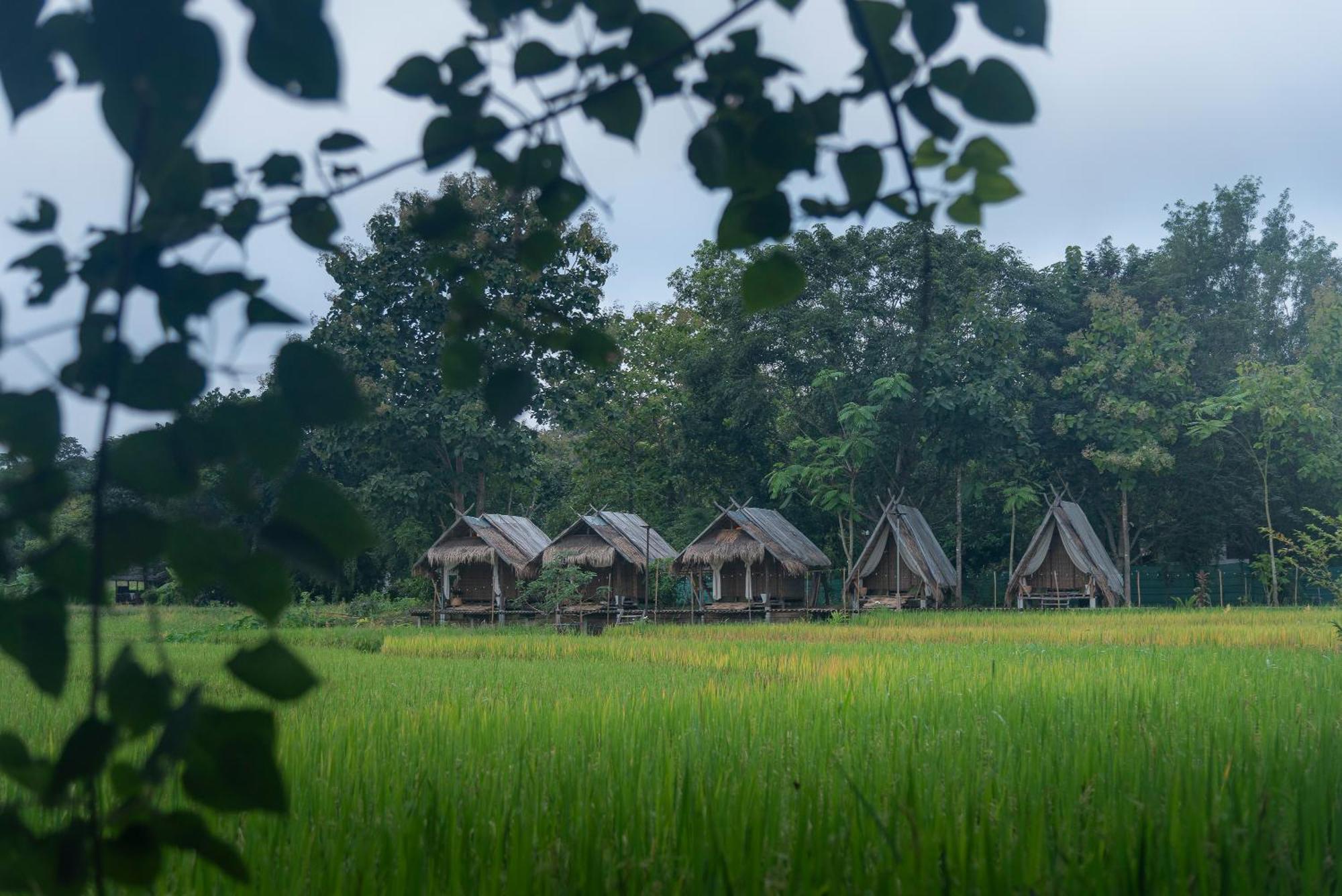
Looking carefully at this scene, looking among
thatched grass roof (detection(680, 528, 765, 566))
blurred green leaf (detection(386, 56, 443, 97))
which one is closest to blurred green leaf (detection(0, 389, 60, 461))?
blurred green leaf (detection(386, 56, 443, 97))

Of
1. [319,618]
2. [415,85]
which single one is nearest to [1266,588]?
[319,618]

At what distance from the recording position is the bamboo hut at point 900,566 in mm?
23109

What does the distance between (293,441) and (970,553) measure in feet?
98.4

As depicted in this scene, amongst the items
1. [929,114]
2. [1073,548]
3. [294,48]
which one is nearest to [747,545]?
[1073,548]

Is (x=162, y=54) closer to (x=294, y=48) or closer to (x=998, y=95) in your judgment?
(x=294, y=48)

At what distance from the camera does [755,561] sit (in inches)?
973

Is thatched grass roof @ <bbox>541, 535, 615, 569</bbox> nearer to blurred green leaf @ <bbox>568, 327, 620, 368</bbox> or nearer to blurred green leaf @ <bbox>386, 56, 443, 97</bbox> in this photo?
blurred green leaf @ <bbox>568, 327, 620, 368</bbox>

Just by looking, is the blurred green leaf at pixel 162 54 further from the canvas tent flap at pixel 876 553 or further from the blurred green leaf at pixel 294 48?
the canvas tent flap at pixel 876 553

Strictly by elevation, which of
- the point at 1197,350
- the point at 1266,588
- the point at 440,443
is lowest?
the point at 1266,588

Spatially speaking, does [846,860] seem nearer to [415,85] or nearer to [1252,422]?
[415,85]

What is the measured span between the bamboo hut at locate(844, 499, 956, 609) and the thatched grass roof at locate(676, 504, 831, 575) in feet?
3.87

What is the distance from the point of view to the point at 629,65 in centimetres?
131

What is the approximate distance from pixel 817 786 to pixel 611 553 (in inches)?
838

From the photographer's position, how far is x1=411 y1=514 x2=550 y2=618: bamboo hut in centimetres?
2430
